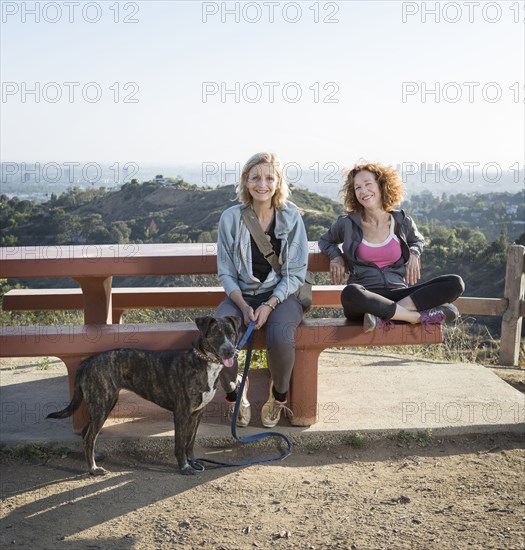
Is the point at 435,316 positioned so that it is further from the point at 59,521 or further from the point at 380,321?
the point at 59,521

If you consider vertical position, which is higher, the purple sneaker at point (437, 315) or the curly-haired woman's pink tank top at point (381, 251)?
the curly-haired woman's pink tank top at point (381, 251)

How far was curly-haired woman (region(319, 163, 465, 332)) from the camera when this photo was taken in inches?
191

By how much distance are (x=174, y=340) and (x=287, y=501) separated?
1.25 m

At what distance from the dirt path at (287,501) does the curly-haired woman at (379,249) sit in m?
0.90

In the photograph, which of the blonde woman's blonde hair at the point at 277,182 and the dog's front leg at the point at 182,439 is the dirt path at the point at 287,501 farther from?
the blonde woman's blonde hair at the point at 277,182

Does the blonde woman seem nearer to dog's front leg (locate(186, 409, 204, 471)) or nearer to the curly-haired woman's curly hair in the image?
dog's front leg (locate(186, 409, 204, 471))

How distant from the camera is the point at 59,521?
3744 millimetres

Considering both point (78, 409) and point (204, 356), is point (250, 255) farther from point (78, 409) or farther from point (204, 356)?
point (78, 409)

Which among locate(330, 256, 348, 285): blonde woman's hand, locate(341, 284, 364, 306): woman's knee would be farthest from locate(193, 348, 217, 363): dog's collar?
locate(330, 256, 348, 285): blonde woman's hand

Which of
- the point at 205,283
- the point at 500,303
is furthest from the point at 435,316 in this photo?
the point at 205,283

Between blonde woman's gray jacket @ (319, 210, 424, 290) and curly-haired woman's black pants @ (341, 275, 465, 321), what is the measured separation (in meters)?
0.21

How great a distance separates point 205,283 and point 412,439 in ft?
22.6

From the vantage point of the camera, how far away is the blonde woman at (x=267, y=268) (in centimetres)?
463

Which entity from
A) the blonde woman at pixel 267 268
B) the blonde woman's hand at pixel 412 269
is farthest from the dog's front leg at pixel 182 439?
the blonde woman's hand at pixel 412 269
